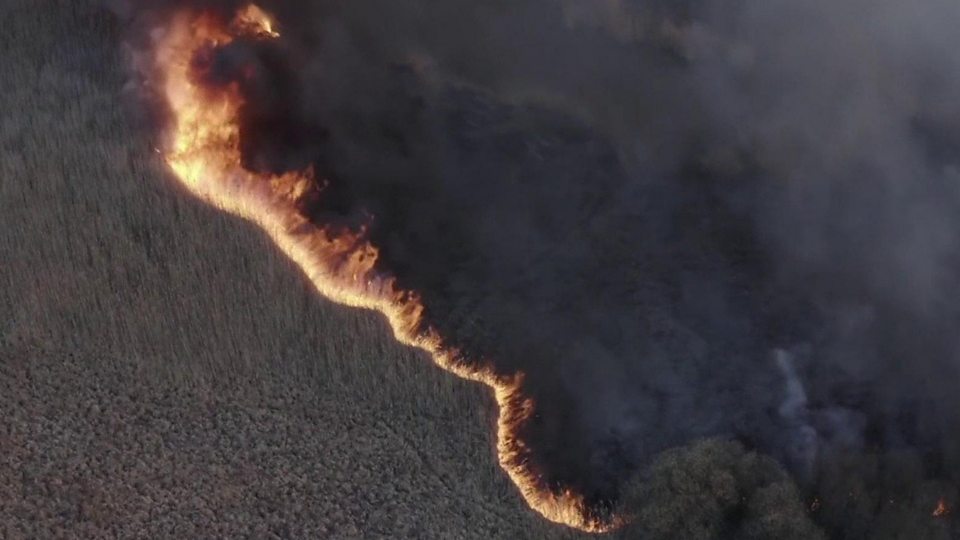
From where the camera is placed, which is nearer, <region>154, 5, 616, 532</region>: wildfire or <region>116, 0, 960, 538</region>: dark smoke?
<region>154, 5, 616, 532</region>: wildfire

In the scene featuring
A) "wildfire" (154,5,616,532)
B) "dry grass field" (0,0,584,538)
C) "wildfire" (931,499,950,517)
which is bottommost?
"dry grass field" (0,0,584,538)

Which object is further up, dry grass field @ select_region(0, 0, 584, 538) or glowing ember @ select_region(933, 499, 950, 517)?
glowing ember @ select_region(933, 499, 950, 517)

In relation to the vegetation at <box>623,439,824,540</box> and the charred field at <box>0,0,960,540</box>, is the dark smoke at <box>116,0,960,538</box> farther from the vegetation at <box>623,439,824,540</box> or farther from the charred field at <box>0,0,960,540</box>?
the vegetation at <box>623,439,824,540</box>

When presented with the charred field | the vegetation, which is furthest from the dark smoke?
the vegetation

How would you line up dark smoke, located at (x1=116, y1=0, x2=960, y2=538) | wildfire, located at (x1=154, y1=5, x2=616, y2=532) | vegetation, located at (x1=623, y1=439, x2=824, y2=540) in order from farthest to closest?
dark smoke, located at (x1=116, y1=0, x2=960, y2=538)
wildfire, located at (x1=154, y1=5, x2=616, y2=532)
vegetation, located at (x1=623, y1=439, x2=824, y2=540)

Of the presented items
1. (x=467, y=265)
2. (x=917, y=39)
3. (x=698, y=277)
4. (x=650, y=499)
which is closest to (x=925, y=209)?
(x=917, y=39)

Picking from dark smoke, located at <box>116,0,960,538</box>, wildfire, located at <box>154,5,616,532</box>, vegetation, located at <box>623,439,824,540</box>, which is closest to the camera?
vegetation, located at <box>623,439,824,540</box>

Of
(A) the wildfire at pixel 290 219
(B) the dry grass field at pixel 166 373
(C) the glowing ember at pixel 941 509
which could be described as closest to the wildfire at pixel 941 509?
(C) the glowing ember at pixel 941 509

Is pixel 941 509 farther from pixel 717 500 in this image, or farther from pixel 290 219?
pixel 290 219
